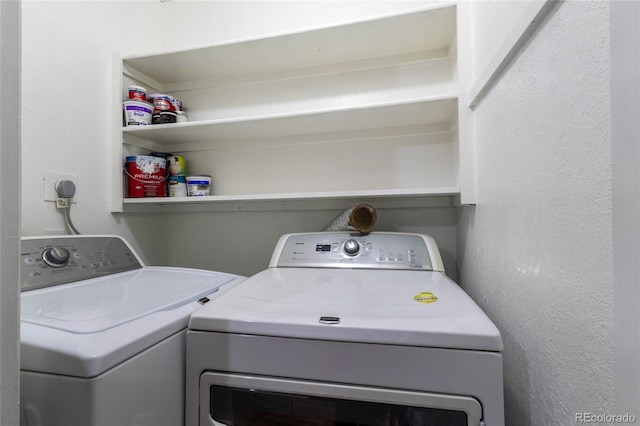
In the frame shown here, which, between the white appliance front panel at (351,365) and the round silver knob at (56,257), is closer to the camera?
the white appliance front panel at (351,365)

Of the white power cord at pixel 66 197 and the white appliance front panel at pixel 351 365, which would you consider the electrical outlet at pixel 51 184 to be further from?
the white appliance front panel at pixel 351 365

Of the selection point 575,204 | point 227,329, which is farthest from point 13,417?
point 575,204

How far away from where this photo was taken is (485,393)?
1.63 ft

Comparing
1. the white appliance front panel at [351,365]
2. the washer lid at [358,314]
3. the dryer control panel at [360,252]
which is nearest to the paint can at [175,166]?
the dryer control panel at [360,252]

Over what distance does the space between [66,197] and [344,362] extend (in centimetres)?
123

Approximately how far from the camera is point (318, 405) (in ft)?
1.87

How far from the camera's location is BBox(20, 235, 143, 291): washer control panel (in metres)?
0.80

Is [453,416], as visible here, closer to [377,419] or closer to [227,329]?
[377,419]

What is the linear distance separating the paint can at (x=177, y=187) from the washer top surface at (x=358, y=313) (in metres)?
0.76

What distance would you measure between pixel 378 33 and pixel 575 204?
1048 mm

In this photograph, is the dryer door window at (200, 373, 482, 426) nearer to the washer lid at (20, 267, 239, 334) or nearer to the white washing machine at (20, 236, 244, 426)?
the white washing machine at (20, 236, 244, 426)

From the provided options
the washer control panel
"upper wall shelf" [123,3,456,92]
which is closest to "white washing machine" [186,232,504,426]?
the washer control panel

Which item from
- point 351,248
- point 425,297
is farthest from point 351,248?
point 425,297

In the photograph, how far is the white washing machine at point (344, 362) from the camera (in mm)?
505
